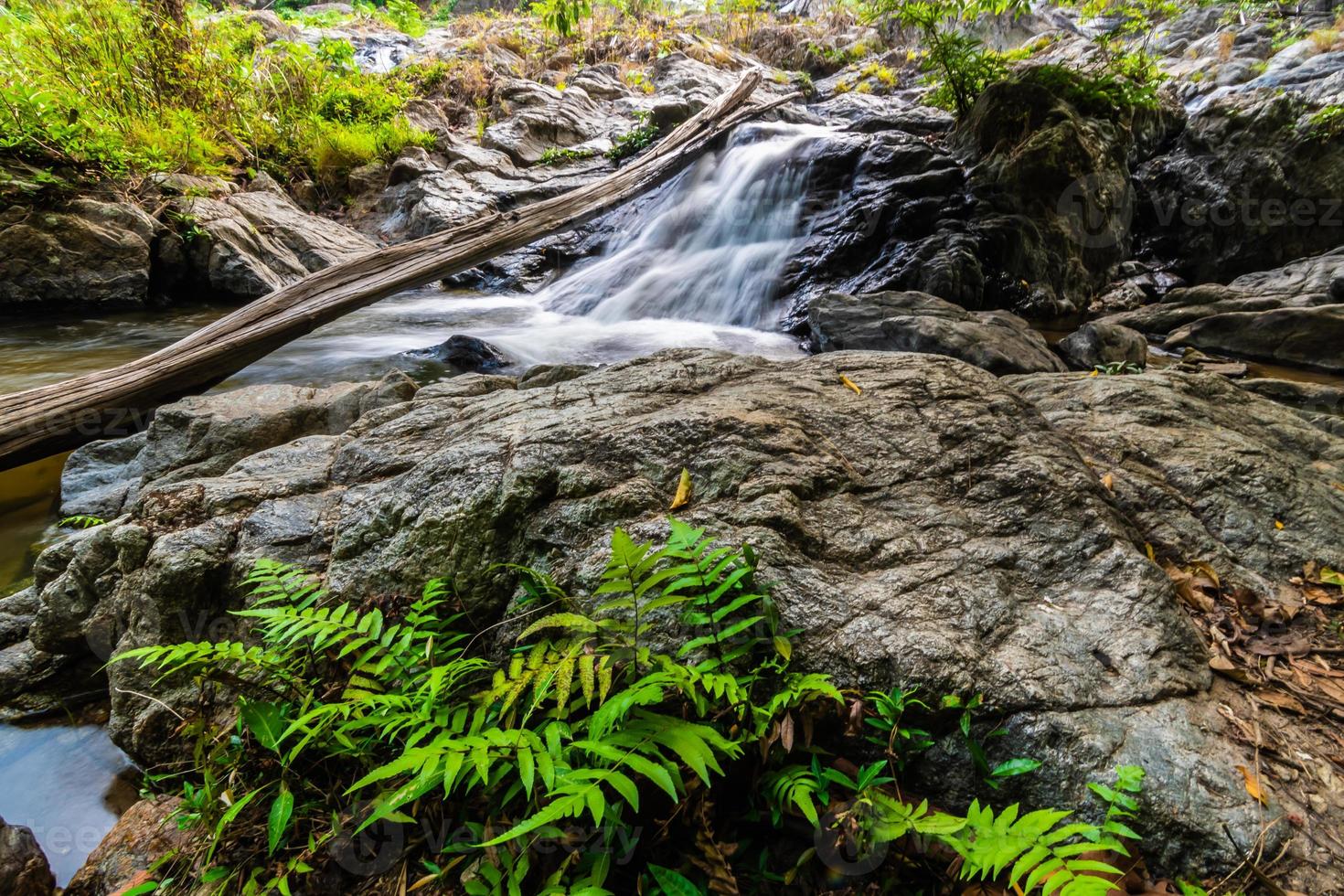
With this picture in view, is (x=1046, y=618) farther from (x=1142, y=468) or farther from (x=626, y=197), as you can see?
(x=626, y=197)

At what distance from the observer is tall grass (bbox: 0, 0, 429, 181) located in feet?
27.0

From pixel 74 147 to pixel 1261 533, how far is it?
42.9ft

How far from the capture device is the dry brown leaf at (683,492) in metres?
2.11

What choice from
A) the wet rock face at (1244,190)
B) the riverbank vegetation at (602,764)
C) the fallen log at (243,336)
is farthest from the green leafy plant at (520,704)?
the wet rock face at (1244,190)

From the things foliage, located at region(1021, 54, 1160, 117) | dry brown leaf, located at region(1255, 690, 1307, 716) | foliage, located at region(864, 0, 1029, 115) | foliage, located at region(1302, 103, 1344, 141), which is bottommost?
dry brown leaf, located at region(1255, 690, 1307, 716)

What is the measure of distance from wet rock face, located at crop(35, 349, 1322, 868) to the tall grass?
29.1ft

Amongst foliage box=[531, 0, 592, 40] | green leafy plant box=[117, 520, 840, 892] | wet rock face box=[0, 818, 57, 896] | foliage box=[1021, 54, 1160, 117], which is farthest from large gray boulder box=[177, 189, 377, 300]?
foliage box=[1021, 54, 1160, 117]

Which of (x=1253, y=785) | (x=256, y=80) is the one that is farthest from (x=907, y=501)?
(x=256, y=80)

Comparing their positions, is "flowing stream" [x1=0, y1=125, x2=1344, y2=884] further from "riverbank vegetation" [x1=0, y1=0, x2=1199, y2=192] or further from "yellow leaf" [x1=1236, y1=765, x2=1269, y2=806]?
"yellow leaf" [x1=1236, y1=765, x2=1269, y2=806]

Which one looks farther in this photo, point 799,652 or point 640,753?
point 799,652

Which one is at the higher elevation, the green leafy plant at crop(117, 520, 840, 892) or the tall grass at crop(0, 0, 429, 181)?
the tall grass at crop(0, 0, 429, 181)

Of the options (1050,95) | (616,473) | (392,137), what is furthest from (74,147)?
(1050,95)

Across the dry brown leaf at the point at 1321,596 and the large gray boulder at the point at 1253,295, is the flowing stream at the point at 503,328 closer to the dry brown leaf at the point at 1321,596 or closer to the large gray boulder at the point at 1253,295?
the dry brown leaf at the point at 1321,596

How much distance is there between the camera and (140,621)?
7.34ft
